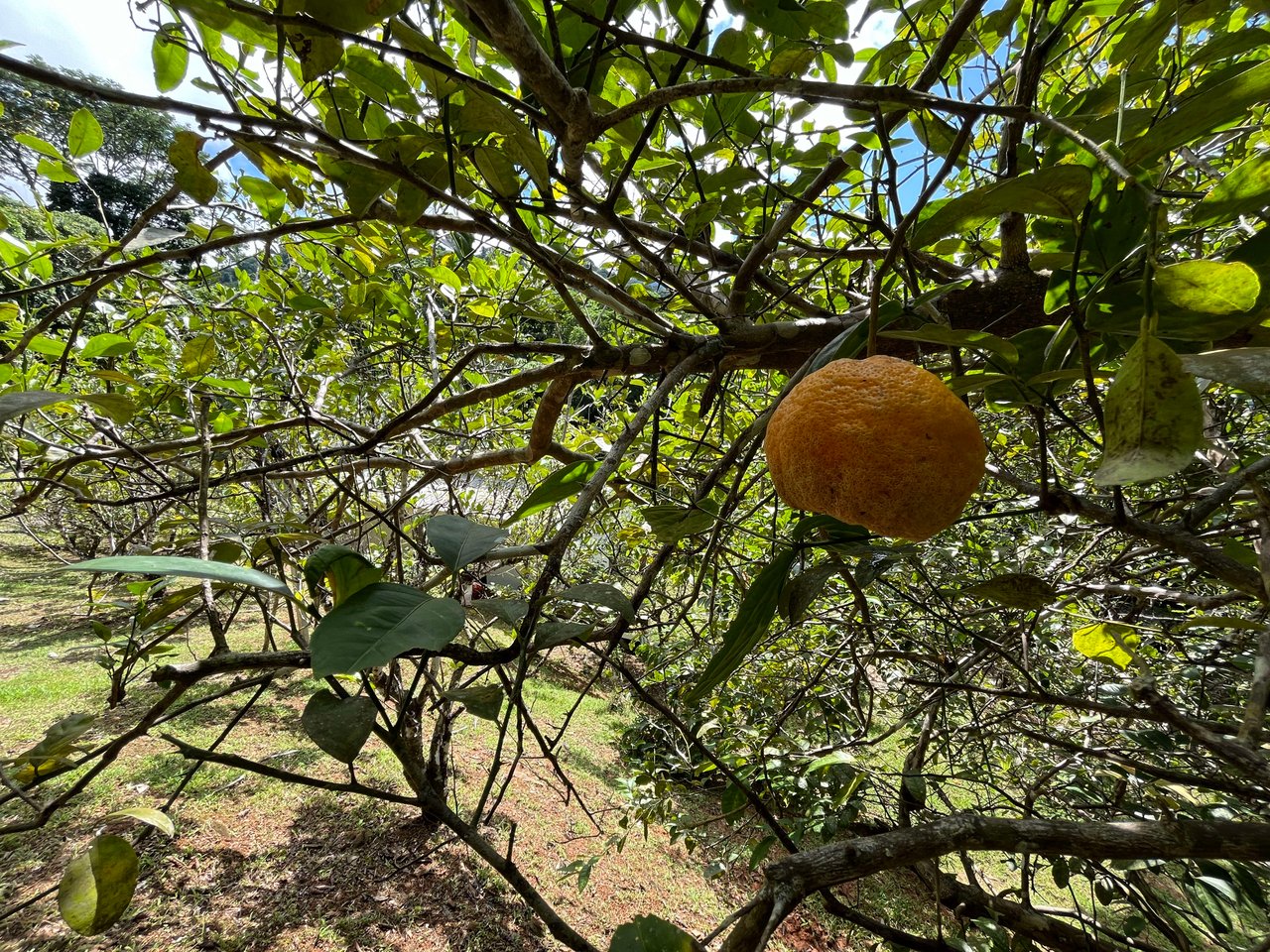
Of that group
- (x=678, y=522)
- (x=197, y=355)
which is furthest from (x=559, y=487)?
(x=197, y=355)

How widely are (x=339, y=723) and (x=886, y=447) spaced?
1.56ft

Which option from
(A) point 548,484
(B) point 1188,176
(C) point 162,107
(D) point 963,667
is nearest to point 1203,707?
(D) point 963,667

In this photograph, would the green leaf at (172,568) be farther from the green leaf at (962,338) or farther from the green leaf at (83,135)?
the green leaf at (83,135)

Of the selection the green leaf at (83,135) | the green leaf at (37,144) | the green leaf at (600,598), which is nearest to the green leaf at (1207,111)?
the green leaf at (600,598)

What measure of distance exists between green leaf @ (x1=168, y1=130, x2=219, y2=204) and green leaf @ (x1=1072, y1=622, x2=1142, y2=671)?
1370 millimetres

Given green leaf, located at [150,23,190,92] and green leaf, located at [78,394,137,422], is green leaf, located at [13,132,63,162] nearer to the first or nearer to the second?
green leaf, located at [150,23,190,92]

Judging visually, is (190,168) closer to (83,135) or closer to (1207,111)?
(83,135)

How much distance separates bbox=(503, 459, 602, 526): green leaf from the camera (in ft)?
2.26

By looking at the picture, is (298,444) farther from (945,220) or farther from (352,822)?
(945,220)

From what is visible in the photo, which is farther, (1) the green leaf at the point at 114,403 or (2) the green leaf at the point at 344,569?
(1) the green leaf at the point at 114,403

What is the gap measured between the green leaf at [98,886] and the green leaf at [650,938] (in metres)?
0.44

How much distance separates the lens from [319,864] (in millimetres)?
2555

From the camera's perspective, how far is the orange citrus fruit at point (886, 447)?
0.43 metres

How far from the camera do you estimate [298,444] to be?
298 cm
